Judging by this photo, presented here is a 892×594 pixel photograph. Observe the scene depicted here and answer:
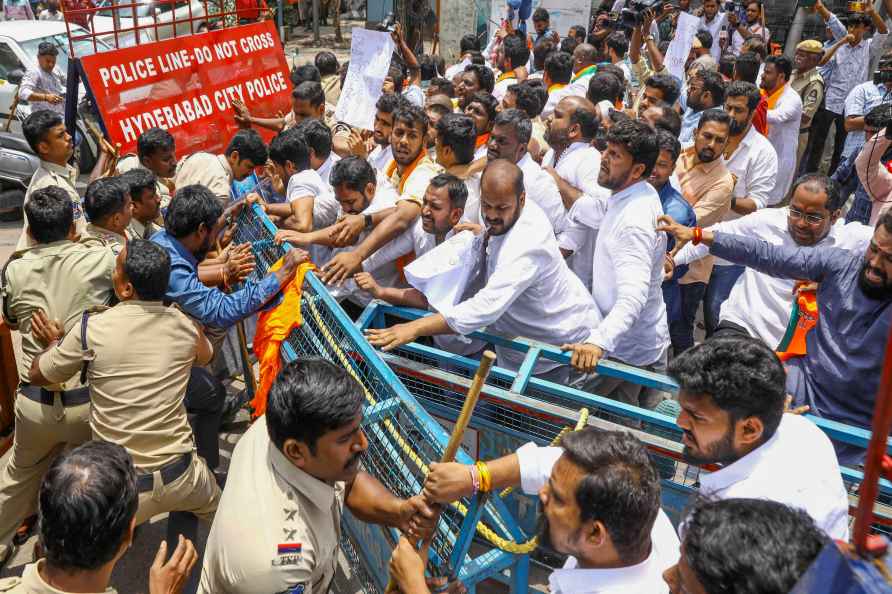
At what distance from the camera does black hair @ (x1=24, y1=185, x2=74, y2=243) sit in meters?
3.49

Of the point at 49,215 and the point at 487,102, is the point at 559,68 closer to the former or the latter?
the point at 487,102

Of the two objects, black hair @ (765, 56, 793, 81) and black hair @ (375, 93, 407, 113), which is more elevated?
black hair @ (765, 56, 793, 81)

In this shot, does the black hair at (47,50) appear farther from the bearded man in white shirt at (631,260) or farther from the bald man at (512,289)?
the bearded man in white shirt at (631,260)

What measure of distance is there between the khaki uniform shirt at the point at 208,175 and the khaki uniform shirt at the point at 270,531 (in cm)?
292

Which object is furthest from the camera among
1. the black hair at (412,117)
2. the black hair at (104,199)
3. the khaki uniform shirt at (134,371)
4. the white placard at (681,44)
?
the white placard at (681,44)

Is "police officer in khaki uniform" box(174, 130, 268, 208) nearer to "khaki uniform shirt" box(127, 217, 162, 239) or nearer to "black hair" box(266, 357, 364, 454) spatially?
"khaki uniform shirt" box(127, 217, 162, 239)

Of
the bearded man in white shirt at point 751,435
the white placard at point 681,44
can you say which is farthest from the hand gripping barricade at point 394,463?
the white placard at point 681,44

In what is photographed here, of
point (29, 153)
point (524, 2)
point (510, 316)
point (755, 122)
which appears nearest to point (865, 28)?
point (755, 122)

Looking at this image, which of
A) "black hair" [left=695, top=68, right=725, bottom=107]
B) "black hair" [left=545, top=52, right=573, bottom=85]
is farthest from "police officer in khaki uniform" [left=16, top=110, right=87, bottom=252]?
"black hair" [left=695, top=68, right=725, bottom=107]

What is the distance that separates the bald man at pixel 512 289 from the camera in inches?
124

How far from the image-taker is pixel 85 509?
1.97m

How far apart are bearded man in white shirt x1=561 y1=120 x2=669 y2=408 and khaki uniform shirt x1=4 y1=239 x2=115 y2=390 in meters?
2.45

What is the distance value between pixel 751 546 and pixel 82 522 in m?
1.73

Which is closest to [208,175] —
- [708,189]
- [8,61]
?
[708,189]
